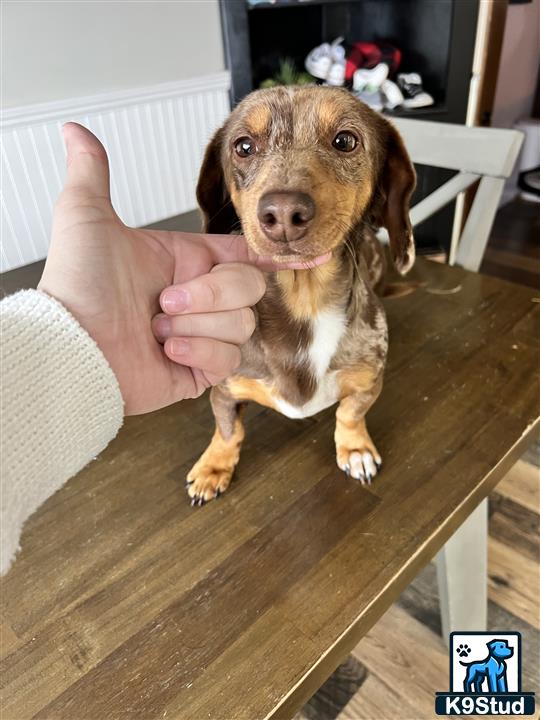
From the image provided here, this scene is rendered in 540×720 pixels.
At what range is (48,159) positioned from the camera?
6.72ft

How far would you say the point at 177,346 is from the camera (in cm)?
76

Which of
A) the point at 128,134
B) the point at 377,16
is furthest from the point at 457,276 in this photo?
the point at 377,16

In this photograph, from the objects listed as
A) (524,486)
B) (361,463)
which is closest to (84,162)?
(361,463)

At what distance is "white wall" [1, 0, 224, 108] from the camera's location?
192cm

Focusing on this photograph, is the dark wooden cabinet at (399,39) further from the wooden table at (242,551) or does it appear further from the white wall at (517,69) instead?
the wooden table at (242,551)

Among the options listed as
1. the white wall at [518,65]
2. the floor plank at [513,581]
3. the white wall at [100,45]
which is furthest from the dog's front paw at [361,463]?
the white wall at [518,65]

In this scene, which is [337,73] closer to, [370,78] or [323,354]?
[370,78]

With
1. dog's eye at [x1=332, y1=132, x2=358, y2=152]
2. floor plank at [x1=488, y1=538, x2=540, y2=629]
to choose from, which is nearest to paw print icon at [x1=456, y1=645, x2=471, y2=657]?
floor plank at [x1=488, y1=538, x2=540, y2=629]

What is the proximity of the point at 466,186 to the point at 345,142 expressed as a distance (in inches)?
33.3

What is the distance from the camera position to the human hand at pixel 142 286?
70 centimetres

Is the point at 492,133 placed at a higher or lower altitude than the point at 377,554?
higher

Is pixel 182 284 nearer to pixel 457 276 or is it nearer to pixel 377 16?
pixel 457 276

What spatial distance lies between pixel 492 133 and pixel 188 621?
1387 mm

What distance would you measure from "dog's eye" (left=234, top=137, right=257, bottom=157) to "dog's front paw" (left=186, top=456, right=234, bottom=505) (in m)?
0.51
